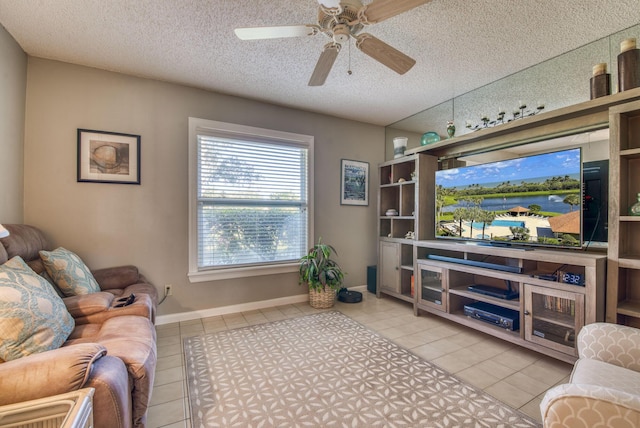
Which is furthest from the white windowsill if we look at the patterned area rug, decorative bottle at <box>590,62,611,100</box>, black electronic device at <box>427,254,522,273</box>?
decorative bottle at <box>590,62,611,100</box>

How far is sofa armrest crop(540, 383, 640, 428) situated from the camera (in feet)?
3.01

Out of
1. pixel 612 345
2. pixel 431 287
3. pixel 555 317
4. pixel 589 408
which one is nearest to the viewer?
pixel 589 408

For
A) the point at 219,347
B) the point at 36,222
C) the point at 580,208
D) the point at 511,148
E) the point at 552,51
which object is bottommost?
the point at 219,347

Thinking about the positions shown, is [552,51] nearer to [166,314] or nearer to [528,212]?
[528,212]

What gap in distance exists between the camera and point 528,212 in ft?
7.84

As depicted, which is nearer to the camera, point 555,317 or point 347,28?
point 347,28

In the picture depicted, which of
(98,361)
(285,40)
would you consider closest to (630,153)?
(285,40)

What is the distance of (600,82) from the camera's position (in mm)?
1999

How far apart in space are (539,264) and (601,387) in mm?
1726

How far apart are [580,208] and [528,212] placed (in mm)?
348

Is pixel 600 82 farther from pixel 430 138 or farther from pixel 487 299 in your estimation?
pixel 487 299

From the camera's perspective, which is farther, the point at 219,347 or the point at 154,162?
the point at 154,162

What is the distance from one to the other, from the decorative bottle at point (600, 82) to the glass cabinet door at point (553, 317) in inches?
57.2

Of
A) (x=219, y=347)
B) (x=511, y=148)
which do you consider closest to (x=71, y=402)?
(x=219, y=347)
